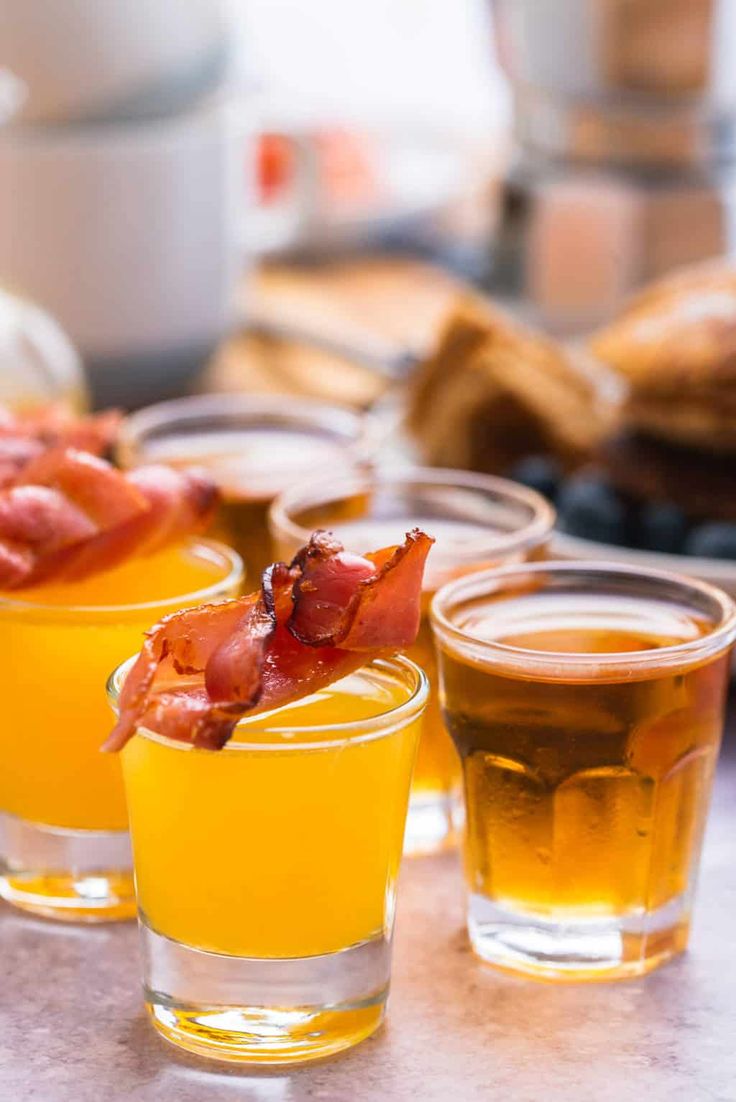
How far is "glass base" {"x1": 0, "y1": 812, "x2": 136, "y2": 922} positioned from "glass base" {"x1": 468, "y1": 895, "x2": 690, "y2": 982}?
0.71 ft

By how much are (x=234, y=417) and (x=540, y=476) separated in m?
0.29

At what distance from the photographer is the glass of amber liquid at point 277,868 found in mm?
775

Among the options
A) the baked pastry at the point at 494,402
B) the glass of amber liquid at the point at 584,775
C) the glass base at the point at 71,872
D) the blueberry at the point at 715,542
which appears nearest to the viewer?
the glass of amber liquid at the point at 584,775

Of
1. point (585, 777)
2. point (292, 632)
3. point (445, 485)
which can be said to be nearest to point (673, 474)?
point (445, 485)

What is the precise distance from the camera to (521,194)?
2.19m

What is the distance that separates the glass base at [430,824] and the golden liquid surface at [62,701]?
197 mm

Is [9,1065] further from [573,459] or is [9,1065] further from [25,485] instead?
[573,459]

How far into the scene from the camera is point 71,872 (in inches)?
38.7

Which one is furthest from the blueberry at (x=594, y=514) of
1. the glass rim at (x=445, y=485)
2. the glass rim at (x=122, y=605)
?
the glass rim at (x=122, y=605)

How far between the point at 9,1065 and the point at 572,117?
153 centimetres

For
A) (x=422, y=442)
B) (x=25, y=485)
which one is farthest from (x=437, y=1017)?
(x=422, y=442)

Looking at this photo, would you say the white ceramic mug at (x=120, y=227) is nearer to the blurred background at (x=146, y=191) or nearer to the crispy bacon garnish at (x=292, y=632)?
the blurred background at (x=146, y=191)

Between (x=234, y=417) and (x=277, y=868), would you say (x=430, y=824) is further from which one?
(x=234, y=417)

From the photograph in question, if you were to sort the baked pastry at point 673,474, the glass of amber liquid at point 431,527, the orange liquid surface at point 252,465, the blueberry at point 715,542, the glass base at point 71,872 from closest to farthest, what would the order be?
1. the glass base at point 71,872
2. the glass of amber liquid at point 431,527
3. the orange liquid surface at point 252,465
4. the blueberry at point 715,542
5. the baked pastry at point 673,474
